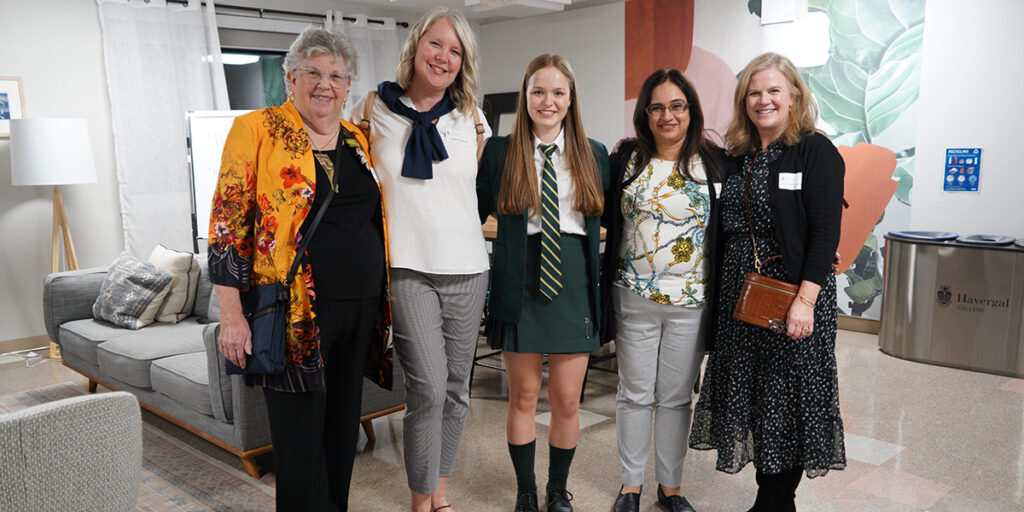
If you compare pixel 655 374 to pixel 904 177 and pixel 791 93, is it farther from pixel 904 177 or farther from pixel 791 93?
pixel 904 177

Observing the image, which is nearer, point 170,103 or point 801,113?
point 801,113

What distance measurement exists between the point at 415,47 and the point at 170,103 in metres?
4.09

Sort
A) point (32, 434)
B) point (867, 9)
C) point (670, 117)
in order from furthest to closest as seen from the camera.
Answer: point (867, 9)
point (670, 117)
point (32, 434)

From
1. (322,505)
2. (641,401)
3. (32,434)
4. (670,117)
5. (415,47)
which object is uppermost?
(415,47)

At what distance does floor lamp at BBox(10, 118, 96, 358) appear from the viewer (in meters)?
4.50

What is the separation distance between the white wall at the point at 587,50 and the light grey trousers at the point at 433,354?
4422 mm

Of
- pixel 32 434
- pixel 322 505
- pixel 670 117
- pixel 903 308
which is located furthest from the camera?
pixel 903 308

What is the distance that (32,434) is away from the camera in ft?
3.10

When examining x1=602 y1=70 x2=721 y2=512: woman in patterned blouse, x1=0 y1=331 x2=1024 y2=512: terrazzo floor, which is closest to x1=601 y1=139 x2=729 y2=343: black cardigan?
x1=602 y1=70 x2=721 y2=512: woman in patterned blouse

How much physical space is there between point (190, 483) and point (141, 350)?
87 cm

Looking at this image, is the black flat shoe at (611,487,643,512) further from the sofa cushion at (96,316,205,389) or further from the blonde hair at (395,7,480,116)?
the sofa cushion at (96,316,205,389)

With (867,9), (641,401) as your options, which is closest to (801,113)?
(641,401)

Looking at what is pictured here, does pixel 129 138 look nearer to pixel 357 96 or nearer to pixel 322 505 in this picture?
pixel 357 96

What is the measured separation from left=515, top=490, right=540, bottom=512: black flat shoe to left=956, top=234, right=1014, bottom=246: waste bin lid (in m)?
3.16
